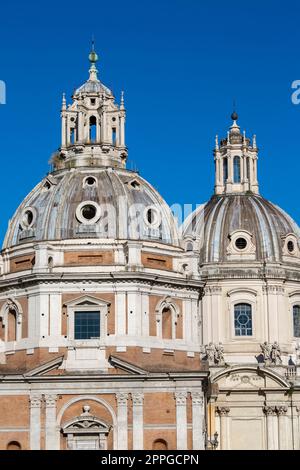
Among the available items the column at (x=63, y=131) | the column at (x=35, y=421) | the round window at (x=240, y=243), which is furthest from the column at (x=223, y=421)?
the column at (x=63, y=131)

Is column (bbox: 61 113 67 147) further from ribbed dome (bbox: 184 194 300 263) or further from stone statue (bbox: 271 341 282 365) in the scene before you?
stone statue (bbox: 271 341 282 365)

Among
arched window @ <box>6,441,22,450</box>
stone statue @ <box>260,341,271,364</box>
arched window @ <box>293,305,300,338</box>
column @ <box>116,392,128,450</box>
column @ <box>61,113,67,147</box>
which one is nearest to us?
column @ <box>116,392,128,450</box>

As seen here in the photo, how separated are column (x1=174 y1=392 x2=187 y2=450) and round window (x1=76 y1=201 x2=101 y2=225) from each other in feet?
34.8

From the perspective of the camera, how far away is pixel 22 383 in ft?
197

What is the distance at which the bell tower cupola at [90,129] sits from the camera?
223 ft

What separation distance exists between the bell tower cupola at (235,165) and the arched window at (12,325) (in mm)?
24603

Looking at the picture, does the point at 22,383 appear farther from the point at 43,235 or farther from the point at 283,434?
A: the point at 283,434

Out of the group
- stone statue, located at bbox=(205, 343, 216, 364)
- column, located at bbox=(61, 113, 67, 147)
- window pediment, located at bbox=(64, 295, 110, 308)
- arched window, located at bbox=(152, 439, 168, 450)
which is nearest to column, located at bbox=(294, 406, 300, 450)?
stone statue, located at bbox=(205, 343, 216, 364)

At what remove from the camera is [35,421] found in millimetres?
59562

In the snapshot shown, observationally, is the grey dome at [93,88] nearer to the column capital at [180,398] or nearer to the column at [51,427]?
the column capital at [180,398]

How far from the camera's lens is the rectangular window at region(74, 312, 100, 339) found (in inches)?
2429

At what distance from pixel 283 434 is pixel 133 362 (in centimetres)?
1730
